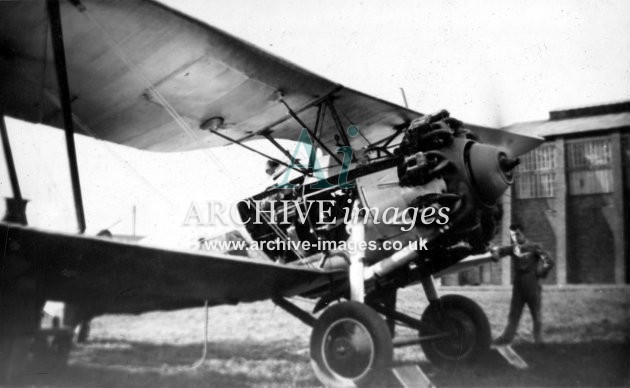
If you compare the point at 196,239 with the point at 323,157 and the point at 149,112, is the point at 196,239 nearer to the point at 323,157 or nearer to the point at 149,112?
the point at 149,112

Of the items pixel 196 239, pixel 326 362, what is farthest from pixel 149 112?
pixel 326 362

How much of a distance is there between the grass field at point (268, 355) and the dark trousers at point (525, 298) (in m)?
0.23

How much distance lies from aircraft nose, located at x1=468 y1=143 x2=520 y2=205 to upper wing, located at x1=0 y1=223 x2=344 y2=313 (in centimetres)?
139

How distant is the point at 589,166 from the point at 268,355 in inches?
586

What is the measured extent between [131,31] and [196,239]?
219cm

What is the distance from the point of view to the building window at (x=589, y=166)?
15.7m

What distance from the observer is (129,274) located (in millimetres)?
3520

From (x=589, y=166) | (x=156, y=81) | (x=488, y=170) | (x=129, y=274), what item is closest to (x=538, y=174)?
(x=589, y=166)

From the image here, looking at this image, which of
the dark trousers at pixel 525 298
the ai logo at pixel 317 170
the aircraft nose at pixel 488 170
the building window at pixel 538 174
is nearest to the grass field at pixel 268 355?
the dark trousers at pixel 525 298

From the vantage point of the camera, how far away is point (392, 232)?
3887 millimetres

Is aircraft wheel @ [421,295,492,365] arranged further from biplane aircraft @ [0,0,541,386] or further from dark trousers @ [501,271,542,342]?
dark trousers @ [501,271,542,342]

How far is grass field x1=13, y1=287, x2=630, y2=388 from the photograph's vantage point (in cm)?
378

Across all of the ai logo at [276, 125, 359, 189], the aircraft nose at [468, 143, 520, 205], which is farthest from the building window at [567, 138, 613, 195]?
the aircraft nose at [468, 143, 520, 205]

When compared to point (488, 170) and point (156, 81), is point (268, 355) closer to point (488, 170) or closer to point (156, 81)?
point (156, 81)
